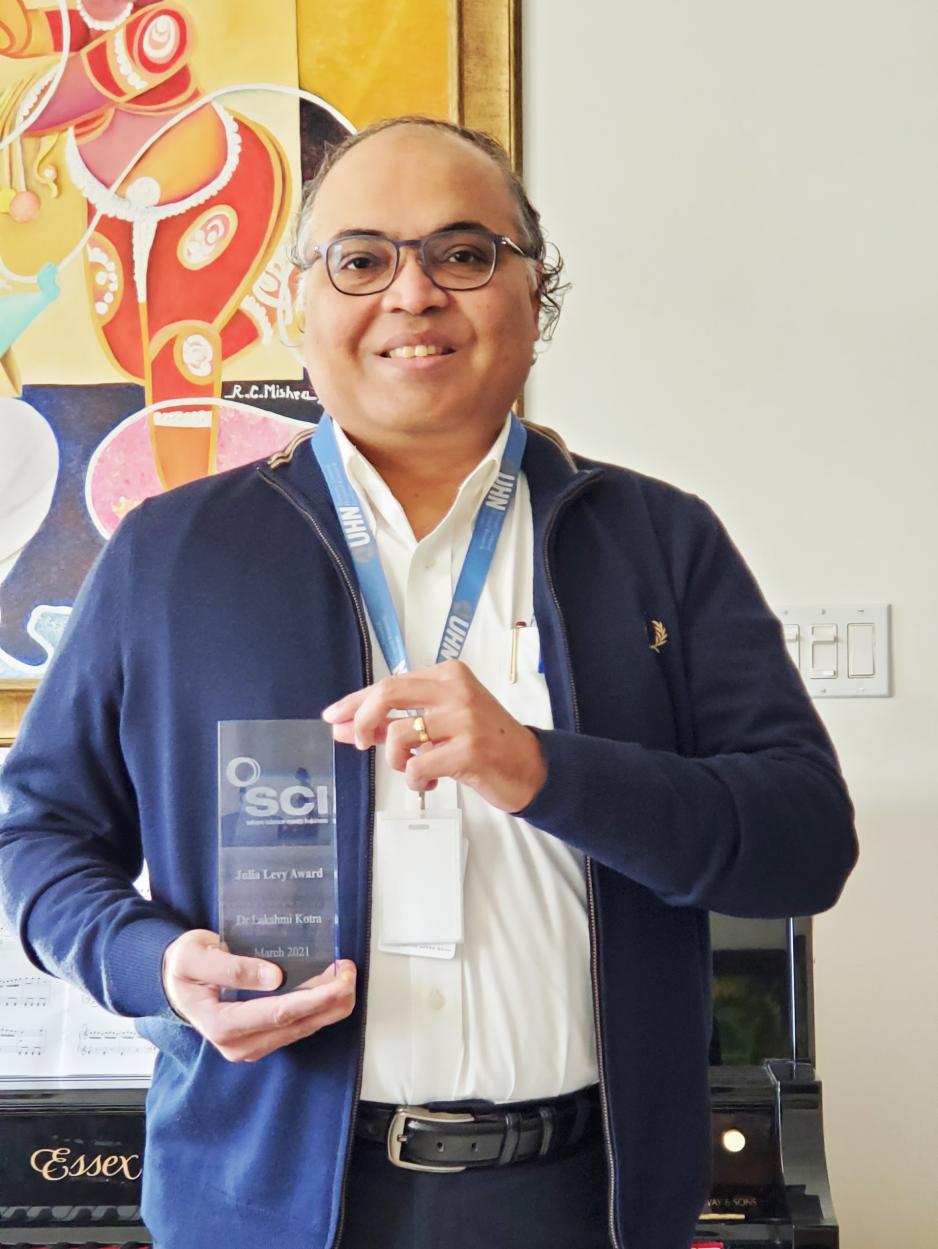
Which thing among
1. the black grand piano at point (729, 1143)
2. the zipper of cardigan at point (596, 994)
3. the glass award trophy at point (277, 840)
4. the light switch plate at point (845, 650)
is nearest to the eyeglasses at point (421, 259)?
the zipper of cardigan at point (596, 994)

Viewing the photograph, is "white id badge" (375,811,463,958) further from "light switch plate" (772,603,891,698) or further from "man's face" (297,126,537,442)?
"light switch plate" (772,603,891,698)

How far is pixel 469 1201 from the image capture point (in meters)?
1.21

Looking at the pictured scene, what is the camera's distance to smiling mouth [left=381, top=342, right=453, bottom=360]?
138 centimetres

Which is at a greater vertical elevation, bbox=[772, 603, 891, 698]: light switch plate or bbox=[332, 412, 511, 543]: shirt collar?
bbox=[332, 412, 511, 543]: shirt collar

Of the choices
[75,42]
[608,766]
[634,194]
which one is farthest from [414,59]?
[608,766]

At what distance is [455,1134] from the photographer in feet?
3.96

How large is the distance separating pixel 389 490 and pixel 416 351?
159mm

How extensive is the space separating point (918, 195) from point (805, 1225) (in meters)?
1.81

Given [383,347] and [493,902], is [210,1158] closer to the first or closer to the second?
[493,902]

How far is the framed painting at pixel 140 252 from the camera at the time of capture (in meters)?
2.55

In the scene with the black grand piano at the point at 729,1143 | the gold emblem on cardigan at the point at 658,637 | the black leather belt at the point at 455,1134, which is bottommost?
the black grand piano at the point at 729,1143

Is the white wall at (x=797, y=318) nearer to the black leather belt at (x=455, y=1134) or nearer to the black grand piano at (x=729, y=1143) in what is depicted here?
the black grand piano at (x=729, y=1143)

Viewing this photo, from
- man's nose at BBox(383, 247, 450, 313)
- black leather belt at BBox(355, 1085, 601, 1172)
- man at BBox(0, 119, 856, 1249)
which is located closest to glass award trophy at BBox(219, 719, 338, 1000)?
man at BBox(0, 119, 856, 1249)

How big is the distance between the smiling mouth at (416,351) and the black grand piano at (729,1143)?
98 cm
